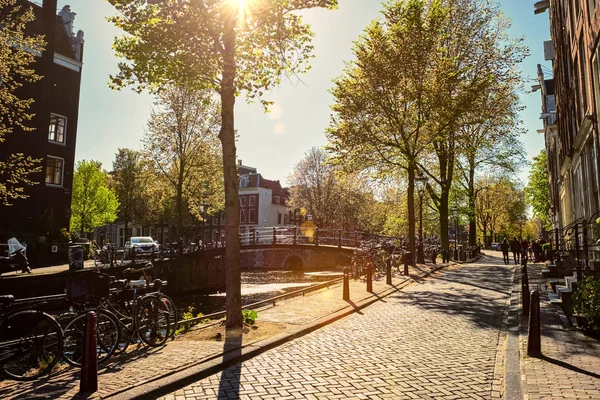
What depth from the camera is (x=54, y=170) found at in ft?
100.0

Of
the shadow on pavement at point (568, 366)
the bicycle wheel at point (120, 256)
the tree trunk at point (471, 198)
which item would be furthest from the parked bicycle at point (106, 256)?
the tree trunk at point (471, 198)

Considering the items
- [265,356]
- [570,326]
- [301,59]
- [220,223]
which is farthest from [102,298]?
[220,223]

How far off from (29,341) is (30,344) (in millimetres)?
42

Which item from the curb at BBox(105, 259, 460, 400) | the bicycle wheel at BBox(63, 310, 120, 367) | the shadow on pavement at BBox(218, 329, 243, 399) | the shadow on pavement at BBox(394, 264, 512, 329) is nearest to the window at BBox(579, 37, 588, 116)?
the shadow on pavement at BBox(394, 264, 512, 329)

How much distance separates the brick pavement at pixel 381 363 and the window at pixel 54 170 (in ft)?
86.7

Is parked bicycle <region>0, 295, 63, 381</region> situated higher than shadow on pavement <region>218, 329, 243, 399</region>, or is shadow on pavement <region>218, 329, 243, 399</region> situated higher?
parked bicycle <region>0, 295, 63, 381</region>

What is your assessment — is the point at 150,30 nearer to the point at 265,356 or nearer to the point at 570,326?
the point at 265,356

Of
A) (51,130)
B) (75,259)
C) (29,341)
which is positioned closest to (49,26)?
(51,130)

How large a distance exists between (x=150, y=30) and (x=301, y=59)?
11.4 ft

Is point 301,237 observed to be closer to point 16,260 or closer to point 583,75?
point 16,260

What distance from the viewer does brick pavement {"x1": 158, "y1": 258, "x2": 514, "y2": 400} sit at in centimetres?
524

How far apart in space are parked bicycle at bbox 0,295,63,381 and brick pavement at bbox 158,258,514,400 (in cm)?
198

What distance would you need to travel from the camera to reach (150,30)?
899 cm

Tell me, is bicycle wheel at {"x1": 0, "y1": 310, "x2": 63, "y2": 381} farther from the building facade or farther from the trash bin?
the trash bin
